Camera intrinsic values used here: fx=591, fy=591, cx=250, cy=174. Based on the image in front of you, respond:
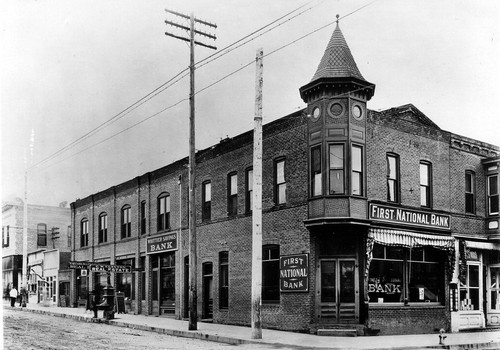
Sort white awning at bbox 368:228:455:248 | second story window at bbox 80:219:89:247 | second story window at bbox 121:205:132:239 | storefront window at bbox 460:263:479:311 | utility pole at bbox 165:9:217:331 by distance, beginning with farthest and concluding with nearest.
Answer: second story window at bbox 80:219:89:247 → second story window at bbox 121:205:132:239 → storefront window at bbox 460:263:479:311 → utility pole at bbox 165:9:217:331 → white awning at bbox 368:228:455:248

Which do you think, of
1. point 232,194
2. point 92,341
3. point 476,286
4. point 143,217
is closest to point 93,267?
point 143,217

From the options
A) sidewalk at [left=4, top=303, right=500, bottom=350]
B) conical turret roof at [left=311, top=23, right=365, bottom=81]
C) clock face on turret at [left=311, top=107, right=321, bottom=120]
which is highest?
conical turret roof at [left=311, top=23, right=365, bottom=81]

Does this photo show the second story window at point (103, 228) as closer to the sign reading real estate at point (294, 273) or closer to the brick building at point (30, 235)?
the brick building at point (30, 235)

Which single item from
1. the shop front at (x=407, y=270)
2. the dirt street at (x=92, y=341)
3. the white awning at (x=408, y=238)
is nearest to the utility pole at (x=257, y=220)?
the dirt street at (x=92, y=341)

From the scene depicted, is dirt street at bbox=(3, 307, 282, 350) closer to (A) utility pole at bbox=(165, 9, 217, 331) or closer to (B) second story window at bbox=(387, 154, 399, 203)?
(A) utility pole at bbox=(165, 9, 217, 331)

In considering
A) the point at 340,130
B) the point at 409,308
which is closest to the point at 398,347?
the point at 409,308

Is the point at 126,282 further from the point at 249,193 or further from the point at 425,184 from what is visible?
the point at 425,184

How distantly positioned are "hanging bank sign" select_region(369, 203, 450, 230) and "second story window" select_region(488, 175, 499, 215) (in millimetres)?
3542

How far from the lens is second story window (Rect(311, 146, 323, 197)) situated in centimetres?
2097

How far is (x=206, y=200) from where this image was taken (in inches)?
1129

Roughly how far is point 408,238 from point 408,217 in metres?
0.77

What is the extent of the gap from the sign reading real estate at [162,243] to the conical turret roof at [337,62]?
13164 millimetres

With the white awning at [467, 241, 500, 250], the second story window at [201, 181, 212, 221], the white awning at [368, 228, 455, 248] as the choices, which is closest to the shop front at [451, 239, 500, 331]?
the white awning at [467, 241, 500, 250]

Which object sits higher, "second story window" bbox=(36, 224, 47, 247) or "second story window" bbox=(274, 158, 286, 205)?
"second story window" bbox=(274, 158, 286, 205)
